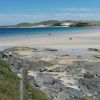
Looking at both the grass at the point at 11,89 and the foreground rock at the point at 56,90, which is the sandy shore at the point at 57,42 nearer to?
the foreground rock at the point at 56,90

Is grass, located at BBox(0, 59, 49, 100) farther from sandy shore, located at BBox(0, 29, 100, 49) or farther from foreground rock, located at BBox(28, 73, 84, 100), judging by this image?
sandy shore, located at BBox(0, 29, 100, 49)

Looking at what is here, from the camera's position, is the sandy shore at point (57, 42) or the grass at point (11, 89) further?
the sandy shore at point (57, 42)

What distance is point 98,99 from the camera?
1427 cm

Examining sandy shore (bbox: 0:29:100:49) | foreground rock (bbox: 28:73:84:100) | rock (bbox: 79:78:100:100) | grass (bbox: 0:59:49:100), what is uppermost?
grass (bbox: 0:59:49:100)

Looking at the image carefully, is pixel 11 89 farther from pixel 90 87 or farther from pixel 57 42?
pixel 57 42

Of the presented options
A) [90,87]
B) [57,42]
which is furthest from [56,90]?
[57,42]

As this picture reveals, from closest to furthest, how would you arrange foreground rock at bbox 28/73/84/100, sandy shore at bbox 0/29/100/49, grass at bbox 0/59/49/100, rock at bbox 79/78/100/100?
grass at bbox 0/59/49/100
foreground rock at bbox 28/73/84/100
rock at bbox 79/78/100/100
sandy shore at bbox 0/29/100/49

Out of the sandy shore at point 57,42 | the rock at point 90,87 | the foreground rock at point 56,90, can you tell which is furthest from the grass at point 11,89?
the sandy shore at point 57,42

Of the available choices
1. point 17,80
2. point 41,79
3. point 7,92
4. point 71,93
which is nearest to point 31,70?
point 41,79

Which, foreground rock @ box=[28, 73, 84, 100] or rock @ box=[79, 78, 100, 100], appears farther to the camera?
rock @ box=[79, 78, 100, 100]

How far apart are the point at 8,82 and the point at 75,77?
9.36m

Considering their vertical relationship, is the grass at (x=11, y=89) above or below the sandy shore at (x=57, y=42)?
above

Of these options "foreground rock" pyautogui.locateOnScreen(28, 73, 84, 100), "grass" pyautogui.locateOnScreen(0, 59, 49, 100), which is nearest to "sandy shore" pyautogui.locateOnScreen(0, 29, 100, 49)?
"foreground rock" pyautogui.locateOnScreen(28, 73, 84, 100)

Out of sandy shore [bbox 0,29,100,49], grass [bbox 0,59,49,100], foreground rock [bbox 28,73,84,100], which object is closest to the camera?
grass [bbox 0,59,49,100]
